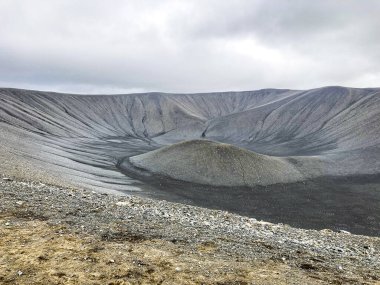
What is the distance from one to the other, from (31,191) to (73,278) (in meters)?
12.8

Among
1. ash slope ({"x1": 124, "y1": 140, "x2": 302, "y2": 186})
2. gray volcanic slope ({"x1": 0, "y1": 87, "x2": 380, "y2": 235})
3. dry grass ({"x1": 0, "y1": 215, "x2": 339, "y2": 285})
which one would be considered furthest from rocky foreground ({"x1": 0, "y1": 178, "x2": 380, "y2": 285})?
ash slope ({"x1": 124, "y1": 140, "x2": 302, "y2": 186})

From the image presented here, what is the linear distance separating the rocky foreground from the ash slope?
57.5 meters

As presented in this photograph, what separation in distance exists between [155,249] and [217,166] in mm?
68318

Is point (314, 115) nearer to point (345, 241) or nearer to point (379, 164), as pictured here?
point (379, 164)

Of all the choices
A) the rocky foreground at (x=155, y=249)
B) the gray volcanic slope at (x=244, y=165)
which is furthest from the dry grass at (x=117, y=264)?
the gray volcanic slope at (x=244, y=165)

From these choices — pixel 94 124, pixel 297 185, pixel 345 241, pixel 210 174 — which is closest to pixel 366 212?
pixel 297 185

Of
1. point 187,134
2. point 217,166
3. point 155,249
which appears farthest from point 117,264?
point 187,134

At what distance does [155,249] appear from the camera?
48.3 ft

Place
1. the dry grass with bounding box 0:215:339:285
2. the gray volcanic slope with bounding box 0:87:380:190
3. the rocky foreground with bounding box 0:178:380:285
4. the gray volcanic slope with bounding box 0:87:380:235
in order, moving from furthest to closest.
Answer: the gray volcanic slope with bounding box 0:87:380:190 < the gray volcanic slope with bounding box 0:87:380:235 < the rocky foreground with bounding box 0:178:380:285 < the dry grass with bounding box 0:215:339:285

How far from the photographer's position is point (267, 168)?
82812mm

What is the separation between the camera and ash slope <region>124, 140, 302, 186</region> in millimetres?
79000

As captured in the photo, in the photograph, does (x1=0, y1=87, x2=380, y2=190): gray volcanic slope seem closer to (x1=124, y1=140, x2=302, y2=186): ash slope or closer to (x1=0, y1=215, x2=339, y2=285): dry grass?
(x1=124, y1=140, x2=302, y2=186): ash slope

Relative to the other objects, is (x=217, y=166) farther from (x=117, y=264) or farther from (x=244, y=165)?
(x=117, y=264)

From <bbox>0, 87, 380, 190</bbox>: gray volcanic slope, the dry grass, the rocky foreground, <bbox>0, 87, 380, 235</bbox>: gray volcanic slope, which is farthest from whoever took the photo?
<bbox>0, 87, 380, 190</bbox>: gray volcanic slope
